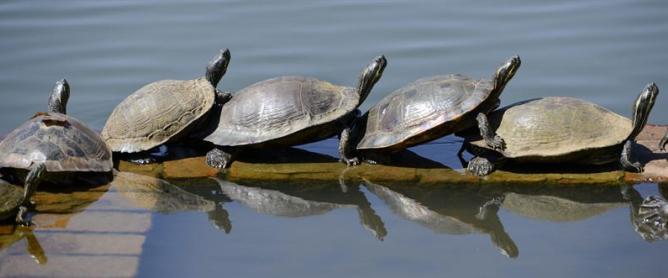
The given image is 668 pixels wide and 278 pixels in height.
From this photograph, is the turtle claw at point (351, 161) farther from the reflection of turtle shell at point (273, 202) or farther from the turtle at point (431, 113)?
the reflection of turtle shell at point (273, 202)

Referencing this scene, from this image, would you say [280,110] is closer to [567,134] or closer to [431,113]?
[431,113]

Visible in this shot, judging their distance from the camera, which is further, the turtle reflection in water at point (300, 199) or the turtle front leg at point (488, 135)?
the turtle front leg at point (488, 135)

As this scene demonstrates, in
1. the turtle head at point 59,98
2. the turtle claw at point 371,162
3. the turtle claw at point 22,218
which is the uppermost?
the turtle head at point 59,98

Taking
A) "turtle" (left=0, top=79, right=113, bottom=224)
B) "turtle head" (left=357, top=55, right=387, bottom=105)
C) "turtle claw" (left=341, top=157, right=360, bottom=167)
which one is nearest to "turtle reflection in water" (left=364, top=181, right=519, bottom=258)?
"turtle claw" (left=341, top=157, right=360, bottom=167)

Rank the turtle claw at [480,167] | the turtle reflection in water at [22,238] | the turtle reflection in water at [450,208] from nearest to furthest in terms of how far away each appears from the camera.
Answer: the turtle reflection in water at [22,238]
the turtle reflection in water at [450,208]
the turtle claw at [480,167]

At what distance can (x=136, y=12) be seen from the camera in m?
10.1

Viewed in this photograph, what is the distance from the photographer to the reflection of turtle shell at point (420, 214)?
201 inches

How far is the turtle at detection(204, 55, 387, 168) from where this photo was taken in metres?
5.86

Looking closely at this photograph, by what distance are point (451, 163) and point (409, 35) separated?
128 inches

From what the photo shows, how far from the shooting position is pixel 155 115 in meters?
5.99

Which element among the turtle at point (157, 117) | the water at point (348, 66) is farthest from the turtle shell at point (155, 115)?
the water at point (348, 66)

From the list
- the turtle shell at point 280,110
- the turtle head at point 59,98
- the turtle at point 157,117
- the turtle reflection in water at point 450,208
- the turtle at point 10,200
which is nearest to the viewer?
the turtle at point 10,200

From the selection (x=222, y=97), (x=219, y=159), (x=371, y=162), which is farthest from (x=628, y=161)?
(x=222, y=97)

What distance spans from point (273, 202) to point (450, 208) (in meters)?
1.13
